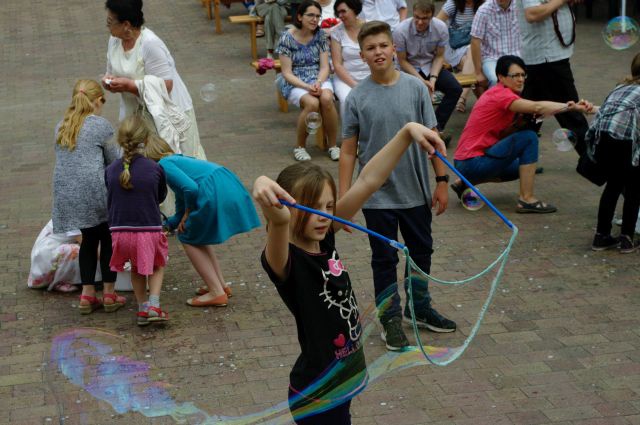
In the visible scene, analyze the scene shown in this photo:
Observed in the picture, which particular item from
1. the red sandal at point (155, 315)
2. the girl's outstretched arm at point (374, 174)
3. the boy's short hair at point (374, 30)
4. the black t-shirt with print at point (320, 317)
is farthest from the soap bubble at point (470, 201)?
the black t-shirt with print at point (320, 317)

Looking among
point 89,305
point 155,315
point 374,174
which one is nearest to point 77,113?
point 89,305

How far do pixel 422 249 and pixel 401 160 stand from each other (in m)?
0.53

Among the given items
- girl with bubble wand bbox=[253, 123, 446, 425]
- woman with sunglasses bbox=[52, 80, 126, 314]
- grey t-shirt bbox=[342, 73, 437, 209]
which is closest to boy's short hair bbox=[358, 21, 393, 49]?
grey t-shirt bbox=[342, 73, 437, 209]

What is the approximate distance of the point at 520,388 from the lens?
4.92 meters

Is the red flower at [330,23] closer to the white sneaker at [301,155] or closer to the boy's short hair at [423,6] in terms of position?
the boy's short hair at [423,6]

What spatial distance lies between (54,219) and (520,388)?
122 inches

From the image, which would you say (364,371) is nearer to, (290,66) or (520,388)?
(520,388)

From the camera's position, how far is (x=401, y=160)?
5.22 metres

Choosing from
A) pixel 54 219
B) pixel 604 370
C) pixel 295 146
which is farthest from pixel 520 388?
pixel 295 146

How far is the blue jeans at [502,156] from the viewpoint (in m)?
7.71

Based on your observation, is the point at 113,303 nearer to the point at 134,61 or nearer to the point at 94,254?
the point at 94,254

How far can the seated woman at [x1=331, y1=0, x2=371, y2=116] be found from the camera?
9539mm

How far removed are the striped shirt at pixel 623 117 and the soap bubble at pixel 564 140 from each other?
55 centimetres

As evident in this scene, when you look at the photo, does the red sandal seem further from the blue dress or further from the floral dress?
the floral dress
